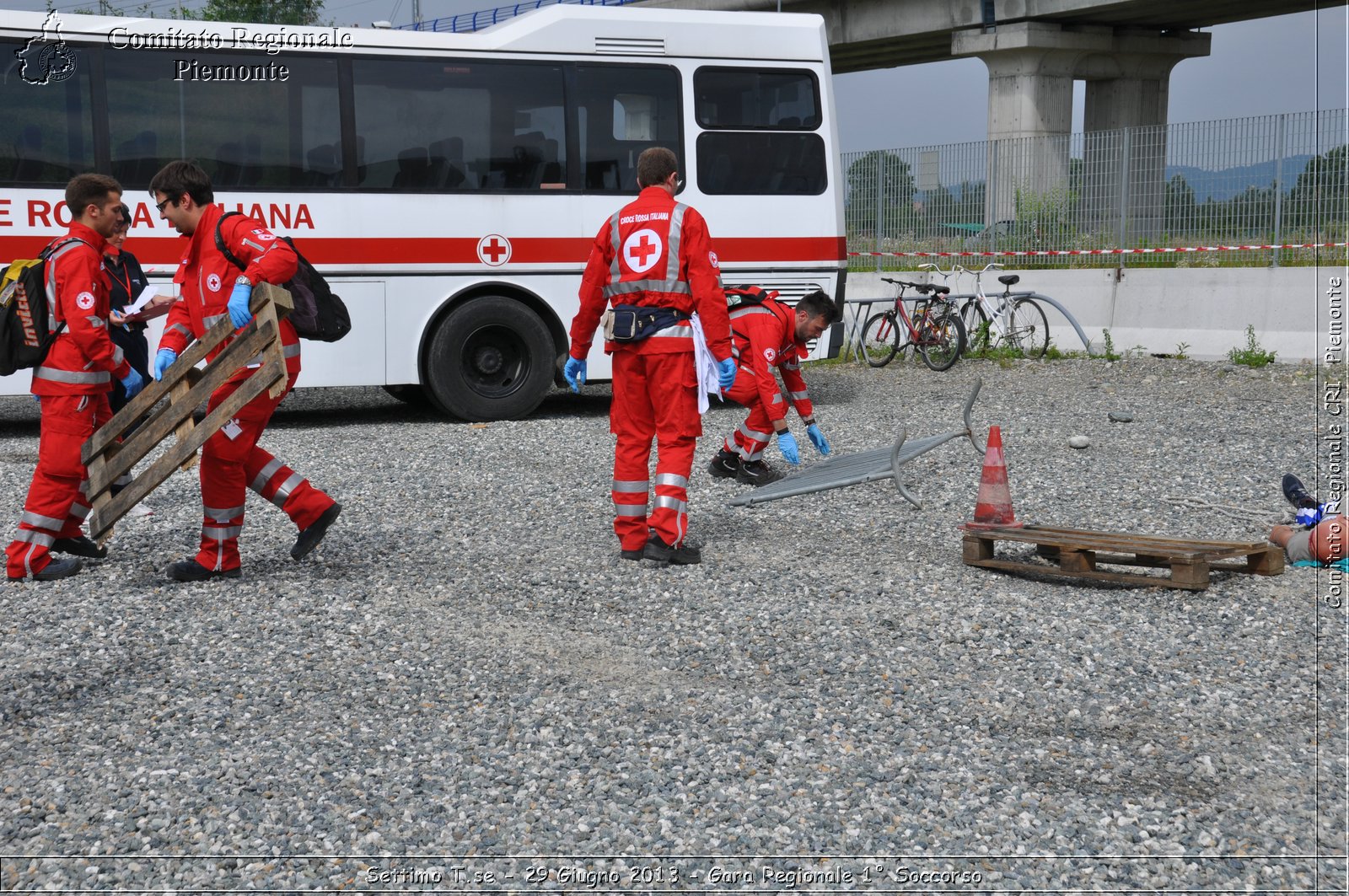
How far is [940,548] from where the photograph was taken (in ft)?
21.3

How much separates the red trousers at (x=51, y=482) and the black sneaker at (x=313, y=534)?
1087 millimetres

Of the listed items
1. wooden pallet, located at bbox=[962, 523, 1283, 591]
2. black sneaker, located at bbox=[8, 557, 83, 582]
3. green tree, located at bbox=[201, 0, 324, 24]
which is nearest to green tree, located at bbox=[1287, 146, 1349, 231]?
wooden pallet, located at bbox=[962, 523, 1283, 591]

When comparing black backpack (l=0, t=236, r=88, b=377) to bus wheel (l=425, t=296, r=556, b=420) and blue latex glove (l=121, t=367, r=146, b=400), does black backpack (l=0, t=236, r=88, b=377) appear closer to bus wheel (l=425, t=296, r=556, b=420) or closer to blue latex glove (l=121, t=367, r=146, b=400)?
blue latex glove (l=121, t=367, r=146, b=400)

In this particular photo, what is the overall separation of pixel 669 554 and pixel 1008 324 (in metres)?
11.5

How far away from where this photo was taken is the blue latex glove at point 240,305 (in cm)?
561

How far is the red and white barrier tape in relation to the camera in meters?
15.3

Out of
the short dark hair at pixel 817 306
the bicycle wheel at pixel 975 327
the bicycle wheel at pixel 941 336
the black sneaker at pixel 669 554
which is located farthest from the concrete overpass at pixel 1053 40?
the black sneaker at pixel 669 554

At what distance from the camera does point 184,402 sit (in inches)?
227

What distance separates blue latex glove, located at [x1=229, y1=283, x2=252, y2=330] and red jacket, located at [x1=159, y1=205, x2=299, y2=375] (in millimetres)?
65

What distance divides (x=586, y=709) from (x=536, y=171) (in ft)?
25.5

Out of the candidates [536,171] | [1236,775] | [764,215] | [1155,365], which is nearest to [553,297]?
[536,171]

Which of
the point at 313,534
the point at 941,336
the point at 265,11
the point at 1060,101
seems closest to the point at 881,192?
the point at 941,336

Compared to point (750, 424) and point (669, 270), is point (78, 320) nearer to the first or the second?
point (669, 270)

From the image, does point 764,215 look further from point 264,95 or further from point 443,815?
point 443,815
